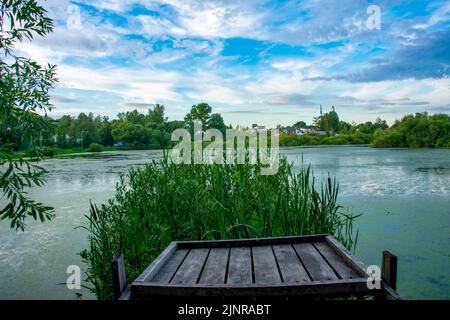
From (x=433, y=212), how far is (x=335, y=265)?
193 inches

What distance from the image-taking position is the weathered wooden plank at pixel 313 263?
1878 millimetres

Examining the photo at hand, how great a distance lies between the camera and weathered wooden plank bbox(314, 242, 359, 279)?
6.24 ft

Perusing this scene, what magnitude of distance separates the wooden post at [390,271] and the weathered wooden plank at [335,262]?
0.15 metres

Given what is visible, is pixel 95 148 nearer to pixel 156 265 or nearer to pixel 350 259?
pixel 156 265

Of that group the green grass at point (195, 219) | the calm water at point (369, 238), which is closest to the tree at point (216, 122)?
the calm water at point (369, 238)

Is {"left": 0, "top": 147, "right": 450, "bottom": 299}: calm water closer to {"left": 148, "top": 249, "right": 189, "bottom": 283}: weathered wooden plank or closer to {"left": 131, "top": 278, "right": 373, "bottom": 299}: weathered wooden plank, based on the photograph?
{"left": 148, "top": 249, "right": 189, "bottom": 283}: weathered wooden plank

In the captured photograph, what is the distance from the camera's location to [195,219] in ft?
11.7

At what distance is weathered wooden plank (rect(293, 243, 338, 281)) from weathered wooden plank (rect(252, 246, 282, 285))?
186mm

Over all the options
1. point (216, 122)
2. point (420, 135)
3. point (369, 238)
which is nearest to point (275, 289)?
point (369, 238)

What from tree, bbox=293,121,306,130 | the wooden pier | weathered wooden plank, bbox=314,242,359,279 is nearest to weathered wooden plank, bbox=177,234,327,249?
the wooden pier

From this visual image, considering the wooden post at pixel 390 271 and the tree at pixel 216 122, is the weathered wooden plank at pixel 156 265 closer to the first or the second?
the wooden post at pixel 390 271

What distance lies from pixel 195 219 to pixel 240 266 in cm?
151

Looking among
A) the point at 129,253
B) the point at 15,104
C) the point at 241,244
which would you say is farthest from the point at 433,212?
the point at 15,104
